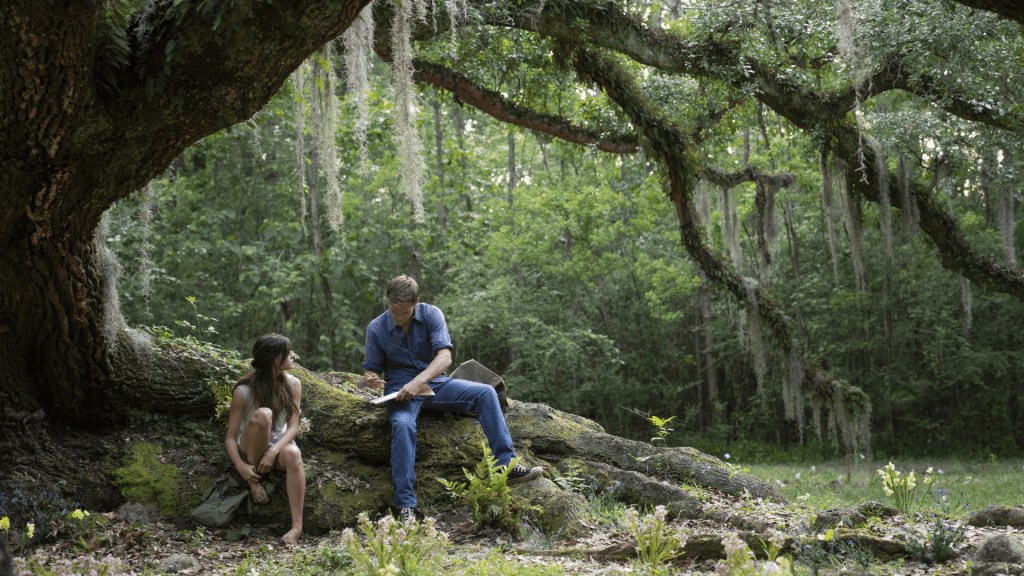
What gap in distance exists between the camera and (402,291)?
434cm

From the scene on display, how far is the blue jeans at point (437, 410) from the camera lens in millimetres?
4043

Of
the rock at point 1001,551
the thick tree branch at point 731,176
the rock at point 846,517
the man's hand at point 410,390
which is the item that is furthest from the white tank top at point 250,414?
the thick tree branch at point 731,176

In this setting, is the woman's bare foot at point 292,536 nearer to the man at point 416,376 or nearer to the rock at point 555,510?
the man at point 416,376

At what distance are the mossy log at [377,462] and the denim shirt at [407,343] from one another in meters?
0.39

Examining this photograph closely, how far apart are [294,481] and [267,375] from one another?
644 mm

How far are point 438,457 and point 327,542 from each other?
102 cm

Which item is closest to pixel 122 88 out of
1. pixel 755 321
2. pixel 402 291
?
pixel 402 291

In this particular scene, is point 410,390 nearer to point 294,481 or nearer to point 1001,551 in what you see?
point 294,481

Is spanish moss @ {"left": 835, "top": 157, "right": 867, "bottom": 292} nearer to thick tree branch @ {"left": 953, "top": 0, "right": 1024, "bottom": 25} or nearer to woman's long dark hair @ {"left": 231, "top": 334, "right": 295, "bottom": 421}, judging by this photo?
thick tree branch @ {"left": 953, "top": 0, "right": 1024, "bottom": 25}

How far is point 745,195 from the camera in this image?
13.8 meters

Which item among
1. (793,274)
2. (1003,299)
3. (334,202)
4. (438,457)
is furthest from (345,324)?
(1003,299)

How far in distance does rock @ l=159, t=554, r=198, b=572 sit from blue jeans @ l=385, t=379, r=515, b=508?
1124 mm

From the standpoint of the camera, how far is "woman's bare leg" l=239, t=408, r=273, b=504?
3.98 meters

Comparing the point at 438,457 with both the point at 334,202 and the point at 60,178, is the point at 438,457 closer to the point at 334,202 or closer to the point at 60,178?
the point at 334,202
